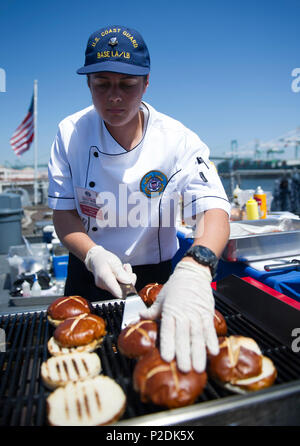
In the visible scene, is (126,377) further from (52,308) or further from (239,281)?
(239,281)

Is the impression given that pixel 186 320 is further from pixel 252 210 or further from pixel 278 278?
pixel 252 210

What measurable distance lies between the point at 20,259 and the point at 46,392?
400cm

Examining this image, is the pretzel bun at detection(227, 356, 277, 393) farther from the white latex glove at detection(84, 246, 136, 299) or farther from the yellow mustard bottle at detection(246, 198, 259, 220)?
the yellow mustard bottle at detection(246, 198, 259, 220)

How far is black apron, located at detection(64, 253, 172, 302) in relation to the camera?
103 inches

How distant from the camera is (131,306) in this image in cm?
172

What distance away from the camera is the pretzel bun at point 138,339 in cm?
140

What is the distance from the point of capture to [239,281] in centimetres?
203

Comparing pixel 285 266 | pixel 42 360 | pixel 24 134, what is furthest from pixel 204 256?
pixel 24 134

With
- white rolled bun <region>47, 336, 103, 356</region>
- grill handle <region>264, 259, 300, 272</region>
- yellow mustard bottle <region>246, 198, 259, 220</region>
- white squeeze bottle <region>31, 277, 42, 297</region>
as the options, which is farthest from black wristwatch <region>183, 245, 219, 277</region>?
white squeeze bottle <region>31, 277, 42, 297</region>

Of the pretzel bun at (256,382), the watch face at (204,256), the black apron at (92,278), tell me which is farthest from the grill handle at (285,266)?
the pretzel bun at (256,382)

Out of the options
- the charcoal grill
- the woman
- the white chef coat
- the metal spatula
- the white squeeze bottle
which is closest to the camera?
the charcoal grill

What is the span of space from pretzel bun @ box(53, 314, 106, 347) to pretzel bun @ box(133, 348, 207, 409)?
0.40 metres

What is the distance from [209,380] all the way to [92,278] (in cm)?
151
